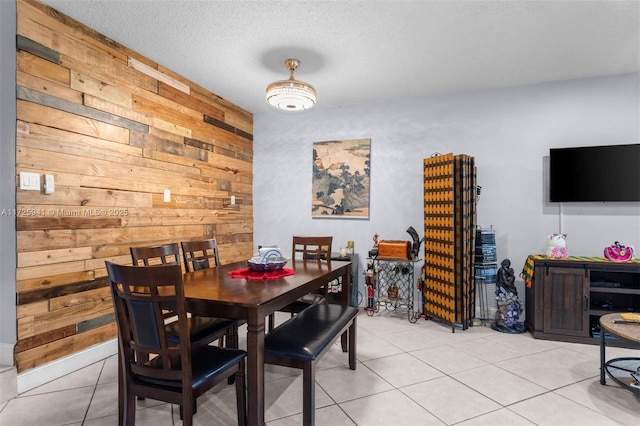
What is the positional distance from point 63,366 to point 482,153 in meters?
4.57

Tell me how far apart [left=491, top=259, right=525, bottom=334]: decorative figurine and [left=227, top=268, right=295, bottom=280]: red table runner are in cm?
249

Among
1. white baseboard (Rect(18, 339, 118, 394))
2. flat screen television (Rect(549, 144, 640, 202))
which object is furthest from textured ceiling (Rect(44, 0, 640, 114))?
white baseboard (Rect(18, 339, 118, 394))

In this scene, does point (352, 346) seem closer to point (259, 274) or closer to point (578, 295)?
point (259, 274)

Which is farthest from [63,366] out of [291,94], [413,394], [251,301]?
[291,94]

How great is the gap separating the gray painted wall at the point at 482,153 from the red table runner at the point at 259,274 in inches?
93.2

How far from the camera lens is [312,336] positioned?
2.08 meters

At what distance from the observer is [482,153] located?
4195 millimetres

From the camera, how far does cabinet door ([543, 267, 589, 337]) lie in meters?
3.32

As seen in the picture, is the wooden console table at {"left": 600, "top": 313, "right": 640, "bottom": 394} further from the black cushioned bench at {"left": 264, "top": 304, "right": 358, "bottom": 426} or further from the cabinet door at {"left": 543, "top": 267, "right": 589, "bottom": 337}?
the black cushioned bench at {"left": 264, "top": 304, "right": 358, "bottom": 426}

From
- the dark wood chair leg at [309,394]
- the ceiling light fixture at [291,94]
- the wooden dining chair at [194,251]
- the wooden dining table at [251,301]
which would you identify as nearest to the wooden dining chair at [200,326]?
the wooden dining chair at [194,251]

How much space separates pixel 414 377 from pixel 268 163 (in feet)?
11.7

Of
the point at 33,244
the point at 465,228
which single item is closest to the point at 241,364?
the point at 33,244

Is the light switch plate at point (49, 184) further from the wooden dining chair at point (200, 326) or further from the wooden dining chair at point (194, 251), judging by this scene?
the wooden dining chair at point (194, 251)

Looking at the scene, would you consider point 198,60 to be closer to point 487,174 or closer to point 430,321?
point 487,174
